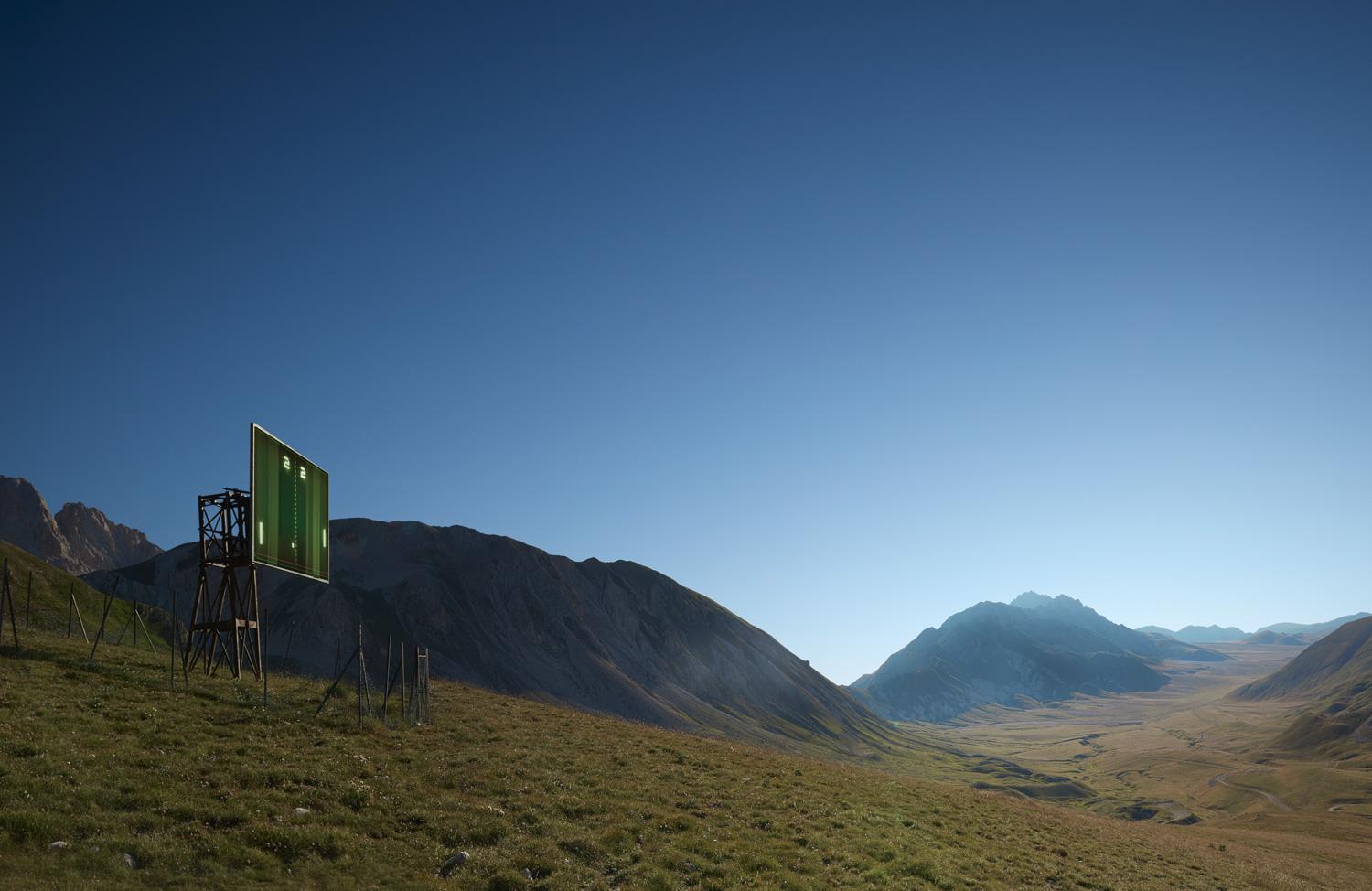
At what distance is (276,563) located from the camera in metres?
40.1

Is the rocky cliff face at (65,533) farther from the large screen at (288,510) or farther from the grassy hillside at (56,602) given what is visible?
the large screen at (288,510)

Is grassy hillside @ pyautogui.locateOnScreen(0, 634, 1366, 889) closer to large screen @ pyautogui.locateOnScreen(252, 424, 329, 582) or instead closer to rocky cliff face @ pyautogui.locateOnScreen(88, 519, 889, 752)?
large screen @ pyautogui.locateOnScreen(252, 424, 329, 582)

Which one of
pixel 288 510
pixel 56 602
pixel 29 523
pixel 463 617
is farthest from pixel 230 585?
pixel 29 523

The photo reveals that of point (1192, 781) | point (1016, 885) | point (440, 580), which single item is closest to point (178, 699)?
point (1016, 885)

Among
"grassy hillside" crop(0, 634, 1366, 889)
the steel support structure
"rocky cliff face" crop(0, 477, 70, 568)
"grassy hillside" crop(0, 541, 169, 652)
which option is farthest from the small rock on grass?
"rocky cliff face" crop(0, 477, 70, 568)

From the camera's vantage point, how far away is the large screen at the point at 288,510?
1507 inches

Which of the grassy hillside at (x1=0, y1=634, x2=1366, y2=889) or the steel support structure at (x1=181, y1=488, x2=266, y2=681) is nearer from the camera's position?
the grassy hillside at (x1=0, y1=634, x2=1366, y2=889)

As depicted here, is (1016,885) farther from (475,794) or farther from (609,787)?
(475,794)

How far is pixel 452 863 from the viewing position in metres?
19.8

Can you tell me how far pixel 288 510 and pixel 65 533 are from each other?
19180 centimetres

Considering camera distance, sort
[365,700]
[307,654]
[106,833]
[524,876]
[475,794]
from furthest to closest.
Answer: [307,654] → [365,700] → [475,794] → [524,876] → [106,833]

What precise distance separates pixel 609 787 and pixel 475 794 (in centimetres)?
511

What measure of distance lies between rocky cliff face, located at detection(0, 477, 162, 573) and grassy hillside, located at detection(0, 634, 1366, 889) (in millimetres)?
177425

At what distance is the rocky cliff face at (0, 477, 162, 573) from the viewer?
566ft
